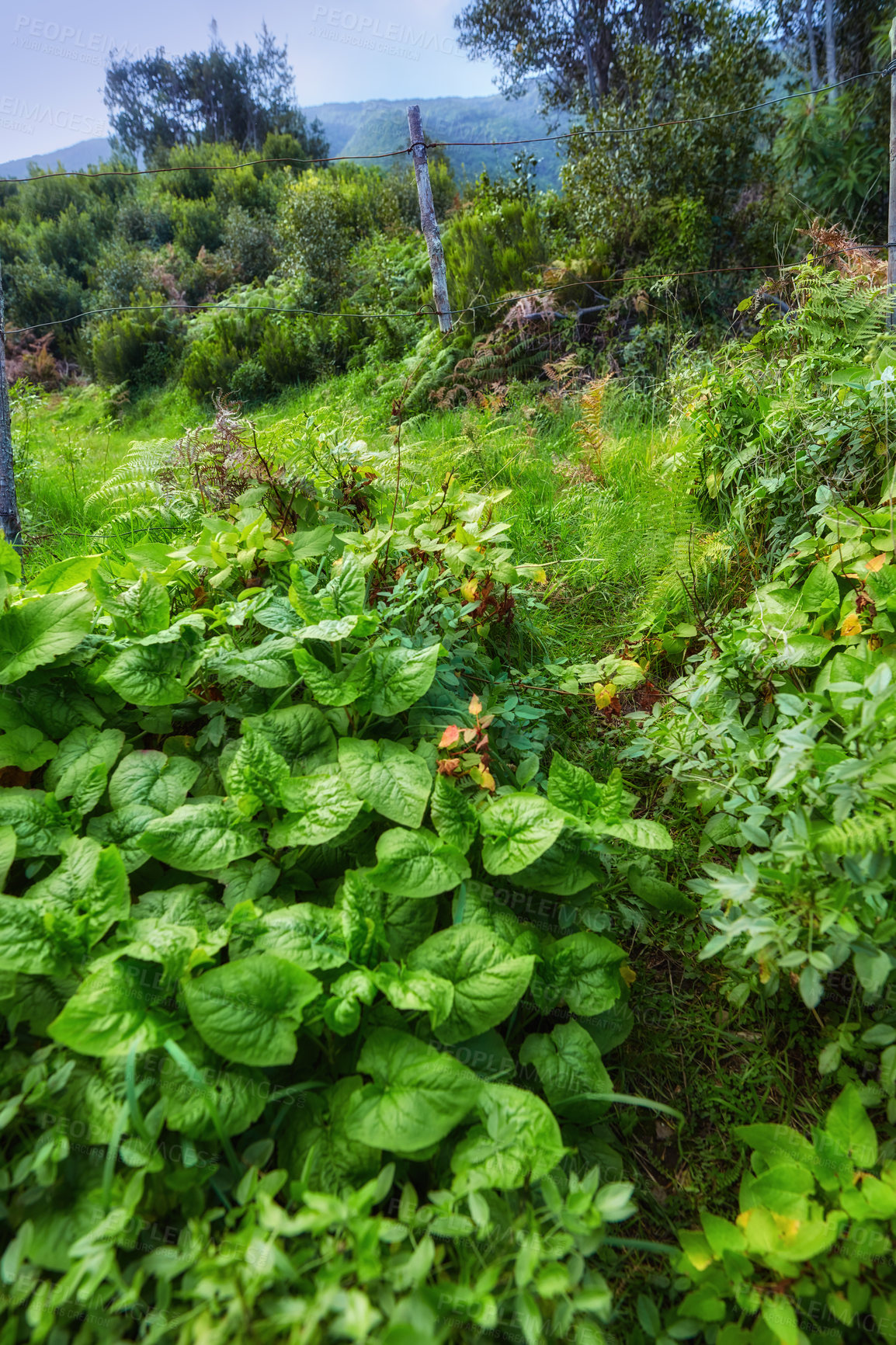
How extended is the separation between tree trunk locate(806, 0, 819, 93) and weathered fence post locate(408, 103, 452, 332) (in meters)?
6.09

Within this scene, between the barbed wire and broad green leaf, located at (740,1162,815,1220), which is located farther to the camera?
the barbed wire

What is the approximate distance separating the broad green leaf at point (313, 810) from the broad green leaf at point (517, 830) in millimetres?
264

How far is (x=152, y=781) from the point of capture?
4.65 ft

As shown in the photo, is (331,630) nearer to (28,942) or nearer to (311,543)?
(311,543)

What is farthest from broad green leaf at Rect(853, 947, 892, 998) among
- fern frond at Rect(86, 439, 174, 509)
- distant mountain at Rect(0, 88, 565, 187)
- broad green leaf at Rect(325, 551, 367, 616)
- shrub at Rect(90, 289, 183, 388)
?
distant mountain at Rect(0, 88, 565, 187)

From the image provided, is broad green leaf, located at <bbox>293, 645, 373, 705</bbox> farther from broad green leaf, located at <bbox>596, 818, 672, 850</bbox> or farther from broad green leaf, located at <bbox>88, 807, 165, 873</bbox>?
broad green leaf, located at <bbox>596, 818, 672, 850</bbox>

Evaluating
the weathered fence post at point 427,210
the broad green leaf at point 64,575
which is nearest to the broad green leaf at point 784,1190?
the broad green leaf at point 64,575

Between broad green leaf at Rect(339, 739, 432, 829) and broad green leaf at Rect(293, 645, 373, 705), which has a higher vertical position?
broad green leaf at Rect(293, 645, 373, 705)

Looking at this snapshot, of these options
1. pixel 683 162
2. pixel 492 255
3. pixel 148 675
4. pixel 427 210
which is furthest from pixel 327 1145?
pixel 683 162

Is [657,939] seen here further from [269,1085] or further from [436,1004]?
[269,1085]

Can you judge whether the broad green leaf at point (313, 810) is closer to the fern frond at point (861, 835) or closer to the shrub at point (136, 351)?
the fern frond at point (861, 835)

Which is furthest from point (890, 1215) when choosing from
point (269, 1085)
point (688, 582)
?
point (688, 582)

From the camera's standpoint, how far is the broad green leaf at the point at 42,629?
1.43 metres

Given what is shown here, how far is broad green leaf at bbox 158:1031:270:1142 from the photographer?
37.4 inches
